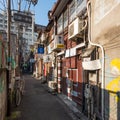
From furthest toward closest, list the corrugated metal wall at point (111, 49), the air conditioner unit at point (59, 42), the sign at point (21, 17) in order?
the sign at point (21, 17) → the air conditioner unit at point (59, 42) → the corrugated metal wall at point (111, 49)

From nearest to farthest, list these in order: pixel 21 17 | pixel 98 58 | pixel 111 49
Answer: pixel 111 49 < pixel 98 58 < pixel 21 17

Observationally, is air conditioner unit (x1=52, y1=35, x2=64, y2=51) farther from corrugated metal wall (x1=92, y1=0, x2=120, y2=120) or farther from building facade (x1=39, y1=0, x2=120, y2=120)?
corrugated metal wall (x1=92, y1=0, x2=120, y2=120)

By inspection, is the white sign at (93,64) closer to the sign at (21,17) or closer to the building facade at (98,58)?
the building facade at (98,58)

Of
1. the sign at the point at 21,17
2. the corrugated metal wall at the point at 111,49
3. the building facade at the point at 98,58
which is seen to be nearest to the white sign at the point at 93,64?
the building facade at the point at 98,58

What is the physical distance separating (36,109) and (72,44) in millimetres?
3997

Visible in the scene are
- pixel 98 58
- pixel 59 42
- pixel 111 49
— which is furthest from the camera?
pixel 59 42

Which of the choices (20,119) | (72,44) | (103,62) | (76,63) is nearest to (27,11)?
(72,44)

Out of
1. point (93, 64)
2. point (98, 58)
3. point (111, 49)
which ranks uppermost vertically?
point (111, 49)

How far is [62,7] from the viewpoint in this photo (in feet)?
45.3

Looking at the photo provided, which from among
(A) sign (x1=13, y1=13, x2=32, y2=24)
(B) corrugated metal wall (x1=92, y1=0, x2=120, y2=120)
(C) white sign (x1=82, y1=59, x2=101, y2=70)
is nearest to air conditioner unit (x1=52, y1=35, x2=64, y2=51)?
(A) sign (x1=13, y1=13, x2=32, y2=24)

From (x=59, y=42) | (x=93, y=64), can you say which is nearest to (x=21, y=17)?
(x=59, y=42)

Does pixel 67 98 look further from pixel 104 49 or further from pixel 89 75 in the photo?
pixel 104 49

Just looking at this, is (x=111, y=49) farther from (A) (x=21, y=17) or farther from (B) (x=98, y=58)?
(A) (x=21, y=17)

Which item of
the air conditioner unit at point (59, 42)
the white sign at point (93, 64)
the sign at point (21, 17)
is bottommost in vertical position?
the white sign at point (93, 64)
